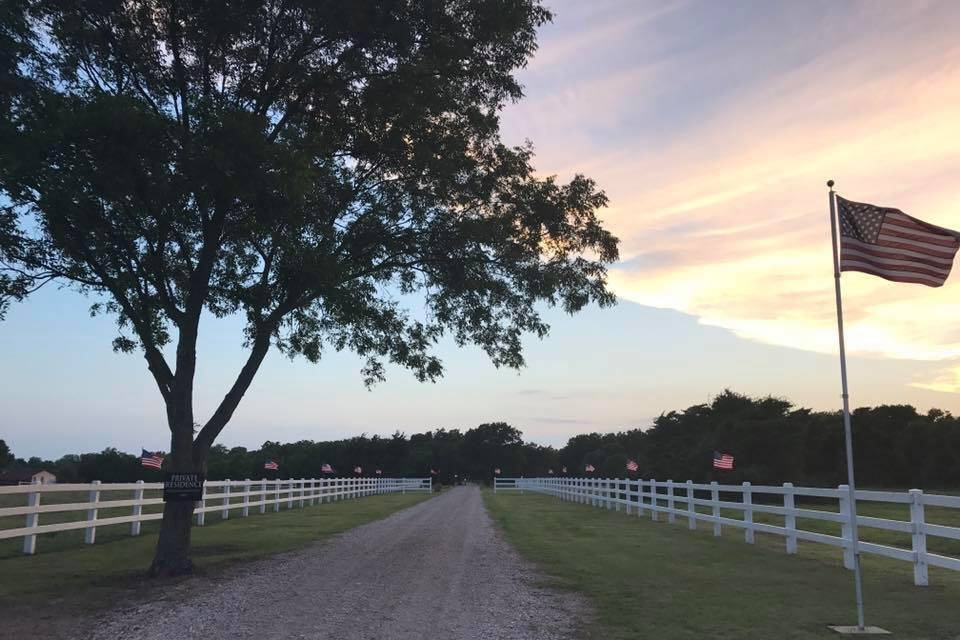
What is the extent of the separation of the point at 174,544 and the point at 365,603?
4.12 m

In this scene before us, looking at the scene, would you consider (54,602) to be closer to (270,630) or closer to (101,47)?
(270,630)

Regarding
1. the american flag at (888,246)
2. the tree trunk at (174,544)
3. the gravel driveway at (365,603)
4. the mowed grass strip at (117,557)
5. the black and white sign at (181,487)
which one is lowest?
the mowed grass strip at (117,557)

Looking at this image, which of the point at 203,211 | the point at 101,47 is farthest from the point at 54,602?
the point at 101,47

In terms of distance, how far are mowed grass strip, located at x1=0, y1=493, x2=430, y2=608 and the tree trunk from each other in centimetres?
37

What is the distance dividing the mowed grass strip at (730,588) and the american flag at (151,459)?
1468cm

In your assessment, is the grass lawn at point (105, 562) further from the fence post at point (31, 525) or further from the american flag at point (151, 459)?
the american flag at point (151, 459)

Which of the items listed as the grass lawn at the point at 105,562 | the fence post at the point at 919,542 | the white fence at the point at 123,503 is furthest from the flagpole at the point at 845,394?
the white fence at the point at 123,503

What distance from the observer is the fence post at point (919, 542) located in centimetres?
1013

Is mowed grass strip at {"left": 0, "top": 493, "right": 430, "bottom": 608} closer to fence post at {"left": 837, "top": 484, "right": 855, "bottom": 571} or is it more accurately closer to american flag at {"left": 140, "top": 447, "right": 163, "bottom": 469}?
american flag at {"left": 140, "top": 447, "right": 163, "bottom": 469}

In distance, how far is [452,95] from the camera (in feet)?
46.2

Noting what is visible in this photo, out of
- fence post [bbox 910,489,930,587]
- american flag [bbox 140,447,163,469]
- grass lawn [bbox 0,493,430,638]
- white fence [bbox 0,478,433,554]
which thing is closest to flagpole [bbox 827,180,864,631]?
fence post [bbox 910,489,930,587]

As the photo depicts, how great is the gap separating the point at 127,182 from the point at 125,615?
555cm

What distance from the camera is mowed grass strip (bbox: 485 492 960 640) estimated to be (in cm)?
783

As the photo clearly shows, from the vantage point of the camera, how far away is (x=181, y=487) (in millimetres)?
11812
